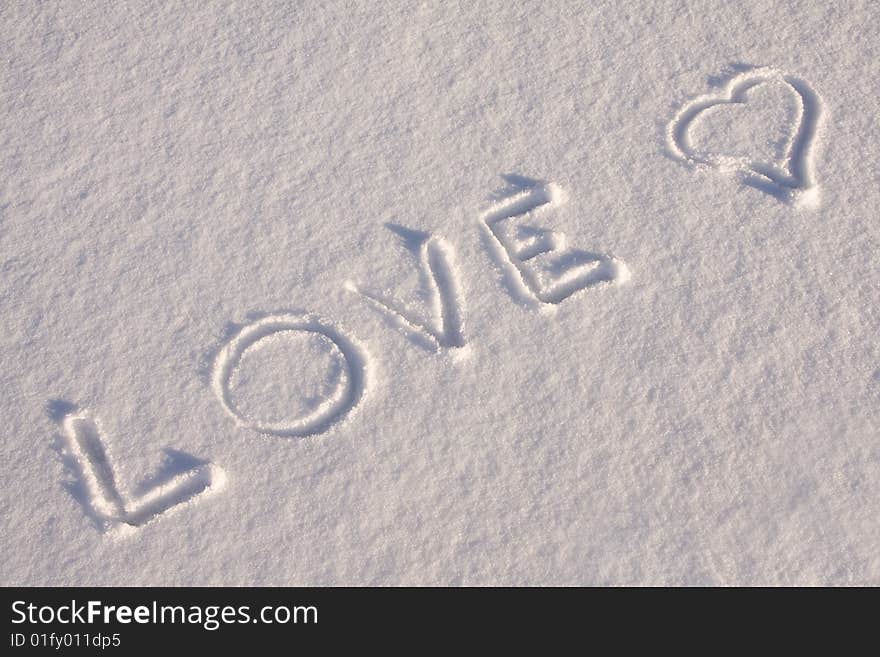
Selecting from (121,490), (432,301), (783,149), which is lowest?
(121,490)

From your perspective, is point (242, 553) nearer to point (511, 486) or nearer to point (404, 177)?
point (511, 486)

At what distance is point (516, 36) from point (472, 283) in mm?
438

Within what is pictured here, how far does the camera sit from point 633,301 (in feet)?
4.12

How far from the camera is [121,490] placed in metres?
1.19

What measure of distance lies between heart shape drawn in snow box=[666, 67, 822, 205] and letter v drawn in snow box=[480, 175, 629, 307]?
0.20 m

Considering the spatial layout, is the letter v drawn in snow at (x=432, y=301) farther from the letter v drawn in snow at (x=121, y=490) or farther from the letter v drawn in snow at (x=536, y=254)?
the letter v drawn in snow at (x=121, y=490)

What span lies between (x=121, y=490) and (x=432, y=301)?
1.49 ft

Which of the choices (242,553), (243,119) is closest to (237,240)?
(243,119)

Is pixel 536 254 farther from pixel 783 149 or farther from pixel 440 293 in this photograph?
pixel 783 149

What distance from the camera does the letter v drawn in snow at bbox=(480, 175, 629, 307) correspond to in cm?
127

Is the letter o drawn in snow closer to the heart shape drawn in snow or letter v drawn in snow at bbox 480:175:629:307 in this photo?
letter v drawn in snow at bbox 480:175:629:307

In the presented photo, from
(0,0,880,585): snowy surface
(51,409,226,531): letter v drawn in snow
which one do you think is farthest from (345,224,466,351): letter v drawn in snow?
(51,409,226,531): letter v drawn in snow

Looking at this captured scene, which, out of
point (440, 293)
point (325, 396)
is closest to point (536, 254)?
point (440, 293)

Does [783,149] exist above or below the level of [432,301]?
above
